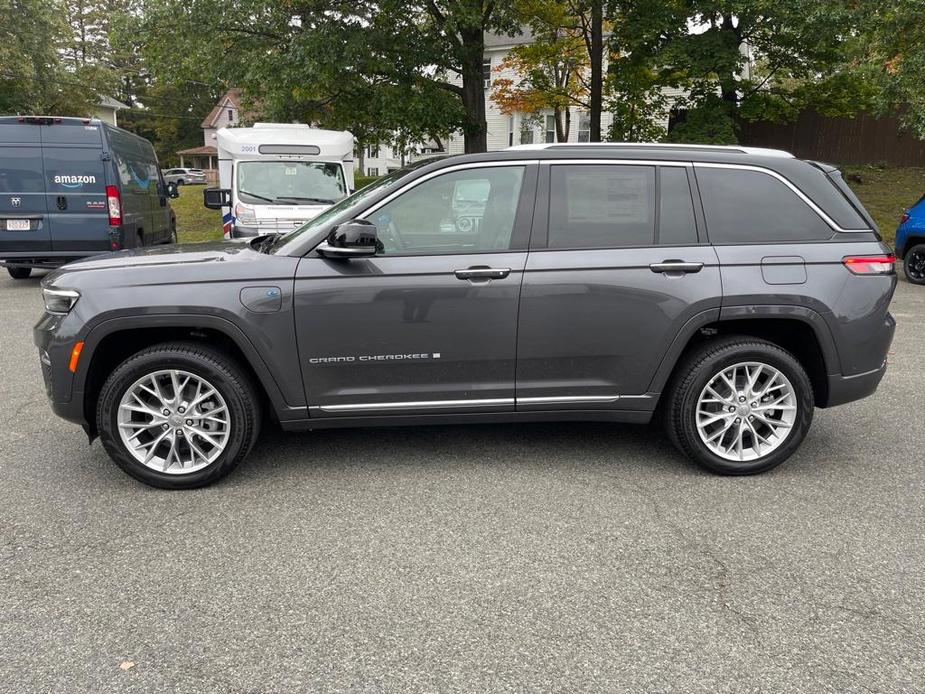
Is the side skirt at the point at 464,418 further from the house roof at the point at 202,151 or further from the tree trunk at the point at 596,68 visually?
the house roof at the point at 202,151

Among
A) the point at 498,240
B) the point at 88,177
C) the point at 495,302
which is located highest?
the point at 88,177

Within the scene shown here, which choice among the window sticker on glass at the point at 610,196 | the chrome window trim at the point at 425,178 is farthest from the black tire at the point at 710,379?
the chrome window trim at the point at 425,178

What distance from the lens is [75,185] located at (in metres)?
10.6

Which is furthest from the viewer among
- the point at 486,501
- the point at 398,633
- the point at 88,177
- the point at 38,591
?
the point at 88,177

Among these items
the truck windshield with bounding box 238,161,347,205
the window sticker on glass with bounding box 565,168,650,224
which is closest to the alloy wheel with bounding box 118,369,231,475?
the window sticker on glass with bounding box 565,168,650,224

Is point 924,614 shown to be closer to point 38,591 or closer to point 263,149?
point 38,591

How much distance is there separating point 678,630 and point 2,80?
108ft

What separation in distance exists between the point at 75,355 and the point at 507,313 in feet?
7.50

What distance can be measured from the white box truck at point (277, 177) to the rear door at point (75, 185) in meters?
1.51

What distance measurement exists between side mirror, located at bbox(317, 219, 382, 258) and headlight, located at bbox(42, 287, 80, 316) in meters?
1.32

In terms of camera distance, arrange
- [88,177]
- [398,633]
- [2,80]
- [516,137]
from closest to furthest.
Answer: [398,633] < [88,177] < [2,80] < [516,137]

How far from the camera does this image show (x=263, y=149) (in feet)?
38.6

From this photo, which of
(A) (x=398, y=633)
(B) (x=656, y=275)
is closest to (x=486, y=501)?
(A) (x=398, y=633)

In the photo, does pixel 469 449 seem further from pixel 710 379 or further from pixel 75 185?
pixel 75 185
